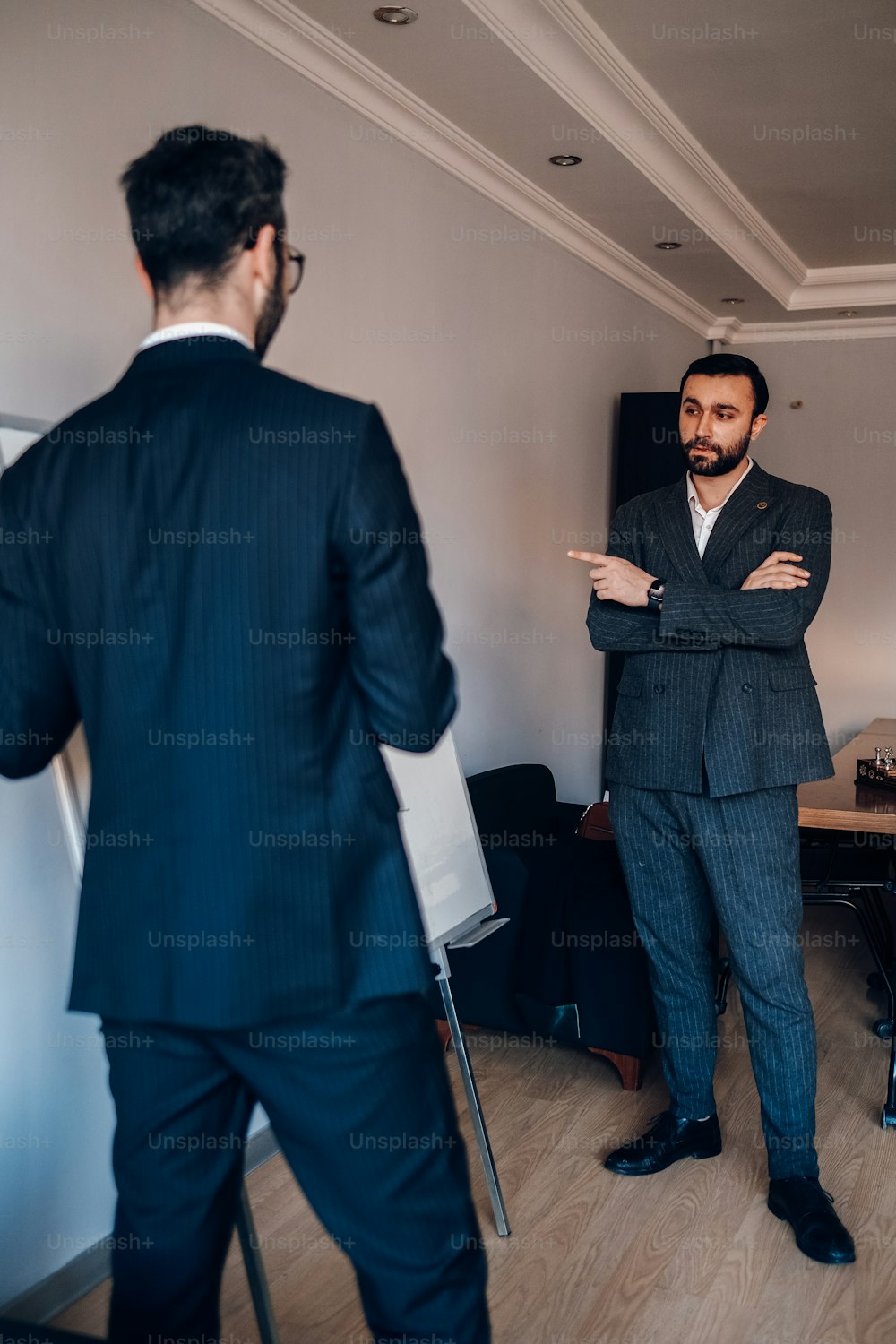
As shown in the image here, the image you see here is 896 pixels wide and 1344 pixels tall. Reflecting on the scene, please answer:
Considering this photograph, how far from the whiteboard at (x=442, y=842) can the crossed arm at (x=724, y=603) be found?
49 cm

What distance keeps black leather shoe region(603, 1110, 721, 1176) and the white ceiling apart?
2.70 m

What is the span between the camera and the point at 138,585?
1179 millimetres

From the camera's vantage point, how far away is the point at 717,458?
8.74 ft

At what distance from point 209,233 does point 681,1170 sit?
2433mm

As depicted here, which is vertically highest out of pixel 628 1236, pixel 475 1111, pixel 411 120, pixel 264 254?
pixel 411 120

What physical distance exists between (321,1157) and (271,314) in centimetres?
91

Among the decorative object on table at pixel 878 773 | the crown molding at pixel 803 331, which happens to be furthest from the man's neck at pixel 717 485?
the crown molding at pixel 803 331

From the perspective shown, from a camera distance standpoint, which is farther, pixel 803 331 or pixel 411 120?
pixel 803 331

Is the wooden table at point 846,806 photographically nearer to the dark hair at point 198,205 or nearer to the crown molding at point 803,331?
the dark hair at point 198,205

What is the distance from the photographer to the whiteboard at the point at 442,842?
2.36 m

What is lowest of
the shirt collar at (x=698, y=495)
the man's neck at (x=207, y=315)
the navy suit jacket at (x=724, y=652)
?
the navy suit jacket at (x=724, y=652)

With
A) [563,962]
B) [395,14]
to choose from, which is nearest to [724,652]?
[563,962]

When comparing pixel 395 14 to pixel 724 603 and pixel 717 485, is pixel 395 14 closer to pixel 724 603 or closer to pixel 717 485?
pixel 717 485

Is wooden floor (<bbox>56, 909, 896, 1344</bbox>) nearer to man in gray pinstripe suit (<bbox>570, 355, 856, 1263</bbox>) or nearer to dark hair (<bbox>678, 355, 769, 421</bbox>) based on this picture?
man in gray pinstripe suit (<bbox>570, 355, 856, 1263</bbox>)
